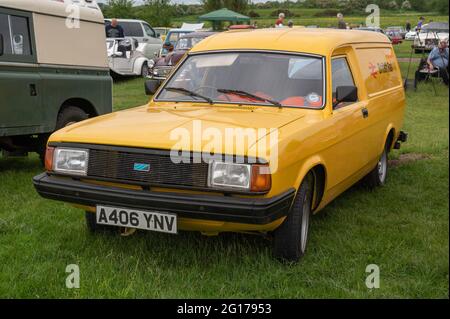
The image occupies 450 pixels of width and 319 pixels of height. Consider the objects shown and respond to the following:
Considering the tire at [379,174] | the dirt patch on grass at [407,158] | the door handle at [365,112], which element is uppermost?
the door handle at [365,112]

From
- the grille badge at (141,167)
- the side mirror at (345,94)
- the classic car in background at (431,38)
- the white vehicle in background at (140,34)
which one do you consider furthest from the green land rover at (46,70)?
the white vehicle in background at (140,34)

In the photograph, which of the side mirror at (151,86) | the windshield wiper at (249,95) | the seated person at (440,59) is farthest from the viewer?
the seated person at (440,59)

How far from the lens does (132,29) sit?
22.3m

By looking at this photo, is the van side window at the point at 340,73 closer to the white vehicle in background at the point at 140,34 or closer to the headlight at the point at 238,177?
the headlight at the point at 238,177

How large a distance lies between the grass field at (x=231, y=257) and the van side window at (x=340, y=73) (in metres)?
1.19

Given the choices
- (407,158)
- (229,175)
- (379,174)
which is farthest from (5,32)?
(407,158)

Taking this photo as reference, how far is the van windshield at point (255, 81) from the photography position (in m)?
4.52

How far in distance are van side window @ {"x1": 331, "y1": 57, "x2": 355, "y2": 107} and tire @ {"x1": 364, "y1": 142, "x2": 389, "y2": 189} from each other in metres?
1.28

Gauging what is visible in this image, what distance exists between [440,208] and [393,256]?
Result: 1.60 metres

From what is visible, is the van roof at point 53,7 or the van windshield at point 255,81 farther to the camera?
the van roof at point 53,7

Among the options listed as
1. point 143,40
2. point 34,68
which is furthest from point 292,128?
point 143,40

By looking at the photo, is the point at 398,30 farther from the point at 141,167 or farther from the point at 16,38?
the point at 141,167

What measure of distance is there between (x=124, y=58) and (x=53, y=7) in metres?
11.5
